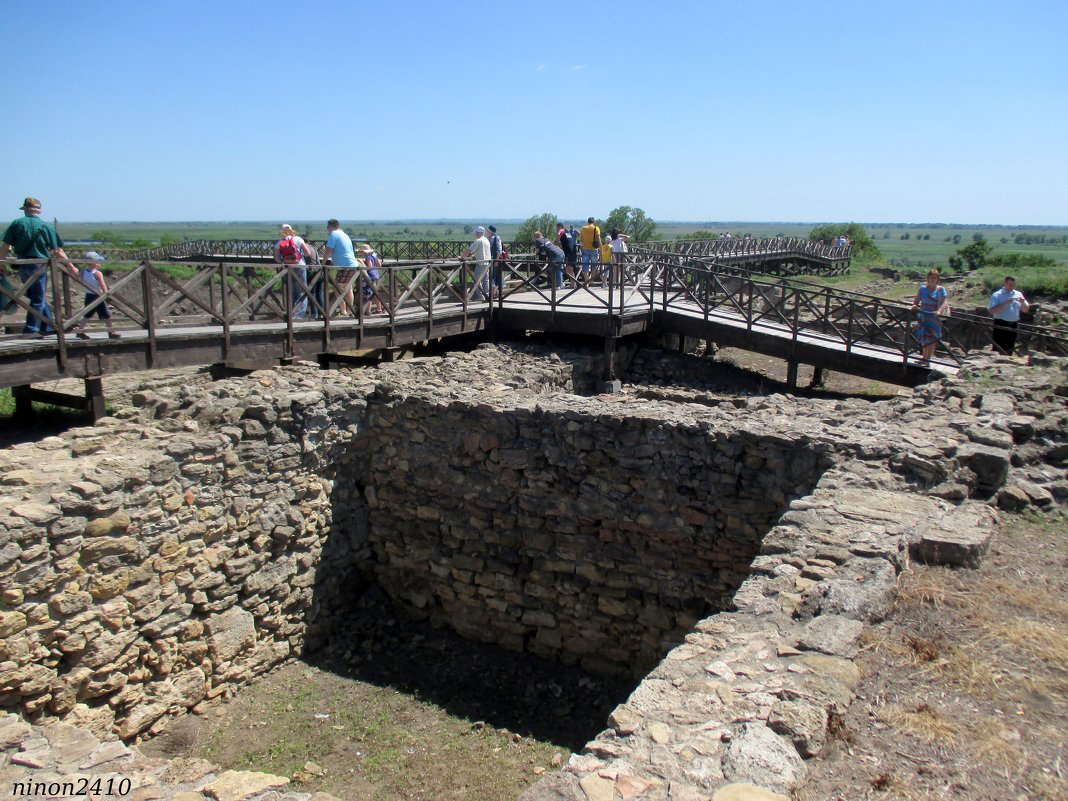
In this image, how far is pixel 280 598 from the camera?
26.7 ft

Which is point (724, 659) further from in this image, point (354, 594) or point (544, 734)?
point (354, 594)

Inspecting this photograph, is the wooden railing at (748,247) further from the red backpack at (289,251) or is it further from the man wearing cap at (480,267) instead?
the red backpack at (289,251)

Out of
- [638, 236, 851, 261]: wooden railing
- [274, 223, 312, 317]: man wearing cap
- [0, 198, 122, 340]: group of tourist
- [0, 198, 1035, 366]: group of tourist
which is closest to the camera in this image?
[0, 198, 122, 340]: group of tourist

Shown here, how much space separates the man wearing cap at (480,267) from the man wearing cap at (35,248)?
595cm

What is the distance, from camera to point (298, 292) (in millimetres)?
11789

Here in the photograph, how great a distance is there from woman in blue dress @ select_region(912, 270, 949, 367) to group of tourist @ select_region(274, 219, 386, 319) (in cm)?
764

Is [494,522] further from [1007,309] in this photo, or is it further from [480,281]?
[1007,309]

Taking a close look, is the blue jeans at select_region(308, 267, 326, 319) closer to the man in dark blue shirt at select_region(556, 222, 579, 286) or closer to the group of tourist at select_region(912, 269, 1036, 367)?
the man in dark blue shirt at select_region(556, 222, 579, 286)

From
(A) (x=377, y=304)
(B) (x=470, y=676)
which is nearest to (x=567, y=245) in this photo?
(A) (x=377, y=304)

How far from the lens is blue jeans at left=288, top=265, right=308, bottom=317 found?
30.5 feet

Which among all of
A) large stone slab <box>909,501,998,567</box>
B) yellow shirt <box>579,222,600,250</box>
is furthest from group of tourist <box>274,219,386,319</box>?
large stone slab <box>909,501,998,567</box>

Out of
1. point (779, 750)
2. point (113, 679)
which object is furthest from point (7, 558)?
point (779, 750)

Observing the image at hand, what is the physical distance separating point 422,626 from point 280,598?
1724mm

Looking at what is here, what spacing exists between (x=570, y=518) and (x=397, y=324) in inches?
165
